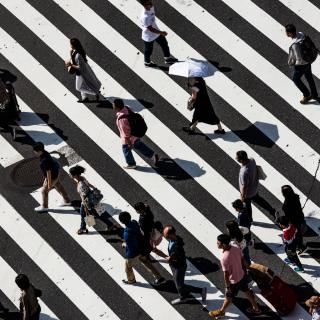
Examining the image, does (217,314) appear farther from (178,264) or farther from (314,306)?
(314,306)

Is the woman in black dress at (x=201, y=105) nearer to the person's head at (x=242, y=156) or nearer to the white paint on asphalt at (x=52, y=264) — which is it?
the person's head at (x=242, y=156)

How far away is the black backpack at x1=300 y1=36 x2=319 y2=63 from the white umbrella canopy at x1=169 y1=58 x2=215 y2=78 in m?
1.94

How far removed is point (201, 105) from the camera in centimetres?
2011

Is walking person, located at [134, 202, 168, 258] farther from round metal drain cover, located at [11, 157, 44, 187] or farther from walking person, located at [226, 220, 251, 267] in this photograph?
round metal drain cover, located at [11, 157, 44, 187]

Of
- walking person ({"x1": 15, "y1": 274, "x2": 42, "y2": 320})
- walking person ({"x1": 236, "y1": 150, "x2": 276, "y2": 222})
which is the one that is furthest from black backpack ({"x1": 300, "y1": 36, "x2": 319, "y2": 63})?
walking person ({"x1": 15, "y1": 274, "x2": 42, "y2": 320})

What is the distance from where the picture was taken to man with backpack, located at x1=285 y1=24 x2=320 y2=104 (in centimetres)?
2019

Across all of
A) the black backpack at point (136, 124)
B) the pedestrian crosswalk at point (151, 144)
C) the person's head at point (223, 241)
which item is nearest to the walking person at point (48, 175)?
the pedestrian crosswalk at point (151, 144)

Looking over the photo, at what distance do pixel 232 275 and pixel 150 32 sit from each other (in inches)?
256

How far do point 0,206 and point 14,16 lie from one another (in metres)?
5.31

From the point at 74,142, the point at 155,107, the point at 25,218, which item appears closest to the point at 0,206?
the point at 25,218

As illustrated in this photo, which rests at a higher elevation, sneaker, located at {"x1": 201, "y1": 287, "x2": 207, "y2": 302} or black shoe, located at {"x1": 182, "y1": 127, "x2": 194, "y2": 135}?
black shoe, located at {"x1": 182, "y1": 127, "x2": 194, "y2": 135}

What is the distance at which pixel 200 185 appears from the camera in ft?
65.4

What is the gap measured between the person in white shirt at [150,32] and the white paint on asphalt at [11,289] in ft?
18.5

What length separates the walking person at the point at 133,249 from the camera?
17.4 metres
